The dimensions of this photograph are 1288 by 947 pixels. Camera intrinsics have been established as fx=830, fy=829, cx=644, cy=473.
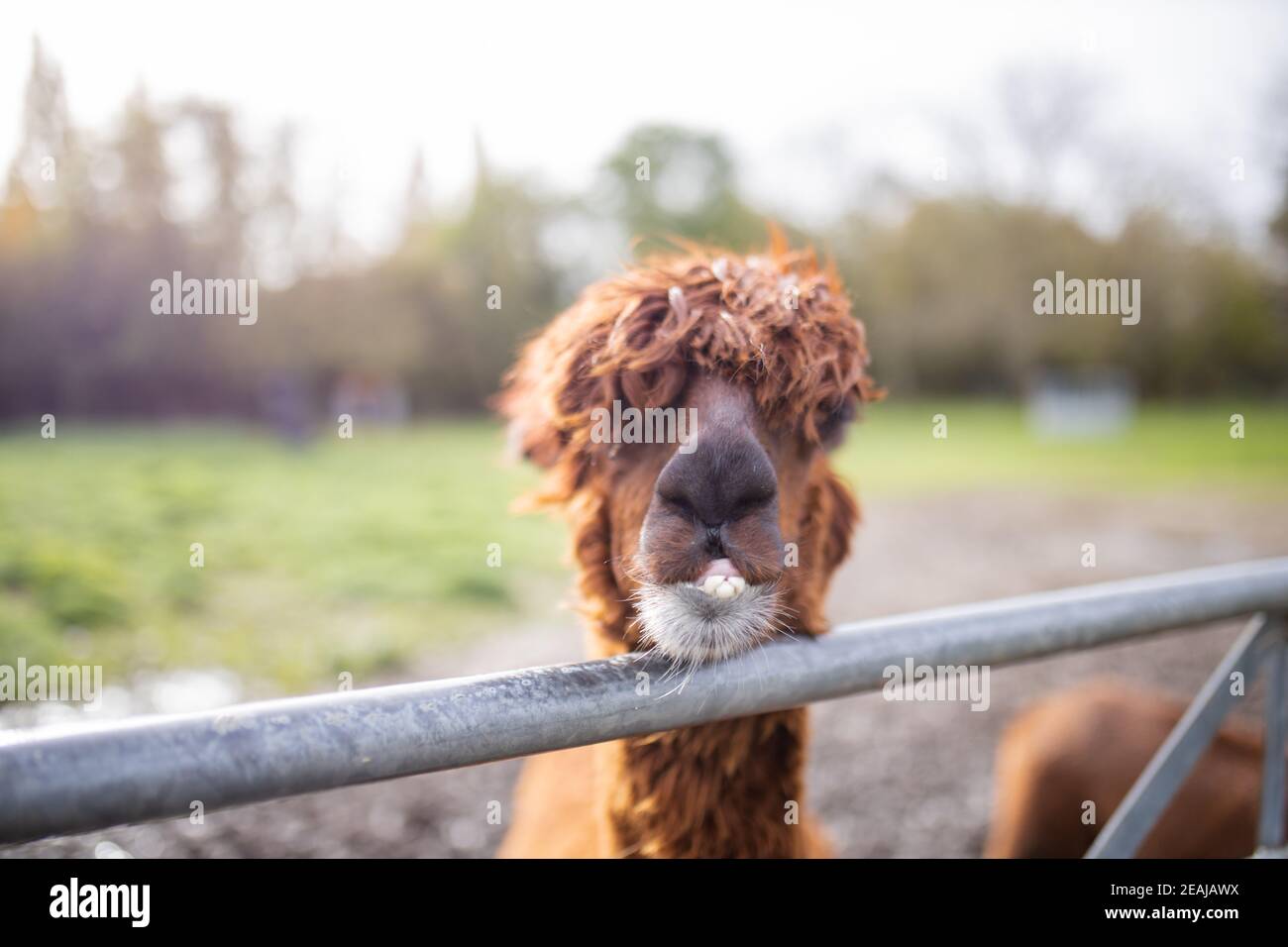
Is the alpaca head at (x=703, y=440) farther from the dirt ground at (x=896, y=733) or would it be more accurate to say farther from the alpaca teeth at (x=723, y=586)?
the dirt ground at (x=896, y=733)

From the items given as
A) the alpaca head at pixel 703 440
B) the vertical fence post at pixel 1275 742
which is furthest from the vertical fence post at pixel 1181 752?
the alpaca head at pixel 703 440

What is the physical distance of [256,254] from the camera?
20.5 m

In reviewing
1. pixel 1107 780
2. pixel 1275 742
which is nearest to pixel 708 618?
pixel 1275 742

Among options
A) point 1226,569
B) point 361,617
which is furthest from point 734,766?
point 361,617

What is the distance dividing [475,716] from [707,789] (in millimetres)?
1152

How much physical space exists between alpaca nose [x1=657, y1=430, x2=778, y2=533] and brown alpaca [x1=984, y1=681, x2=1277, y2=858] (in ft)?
10.8

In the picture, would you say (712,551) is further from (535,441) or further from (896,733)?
(896,733)

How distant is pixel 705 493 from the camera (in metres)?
1.78

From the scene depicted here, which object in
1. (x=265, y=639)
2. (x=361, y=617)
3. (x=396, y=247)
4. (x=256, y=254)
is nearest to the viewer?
(x=265, y=639)

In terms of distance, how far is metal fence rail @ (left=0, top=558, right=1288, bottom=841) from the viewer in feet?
3.43

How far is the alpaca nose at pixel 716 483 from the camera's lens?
1784mm

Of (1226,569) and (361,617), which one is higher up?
(1226,569)
